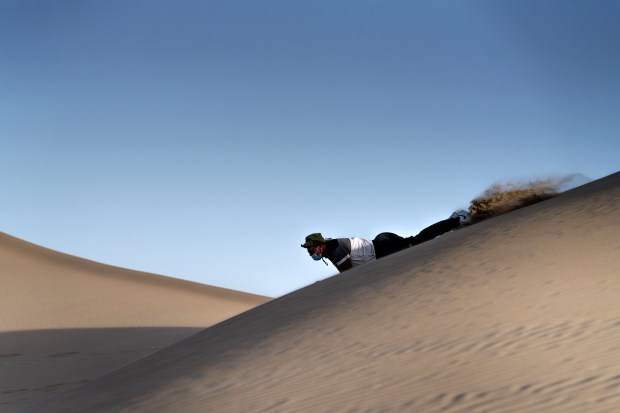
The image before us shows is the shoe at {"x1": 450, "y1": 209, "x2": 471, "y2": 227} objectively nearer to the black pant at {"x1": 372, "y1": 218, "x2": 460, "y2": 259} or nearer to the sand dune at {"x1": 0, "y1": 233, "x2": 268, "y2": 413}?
the black pant at {"x1": 372, "y1": 218, "x2": 460, "y2": 259}

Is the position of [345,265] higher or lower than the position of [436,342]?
higher

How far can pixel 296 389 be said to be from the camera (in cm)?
548

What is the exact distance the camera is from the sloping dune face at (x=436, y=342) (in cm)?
462

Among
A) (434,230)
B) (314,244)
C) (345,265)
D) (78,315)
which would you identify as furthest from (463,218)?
(78,315)

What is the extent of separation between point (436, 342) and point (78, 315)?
18.6 meters

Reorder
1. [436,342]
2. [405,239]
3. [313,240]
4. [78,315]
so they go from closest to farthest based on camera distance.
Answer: [436,342], [313,240], [405,239], [78,315]

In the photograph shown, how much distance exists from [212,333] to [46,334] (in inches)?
465

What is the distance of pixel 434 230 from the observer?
12.1 m

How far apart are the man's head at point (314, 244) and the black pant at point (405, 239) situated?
102cm

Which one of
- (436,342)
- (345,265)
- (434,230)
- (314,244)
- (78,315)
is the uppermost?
(78,315)

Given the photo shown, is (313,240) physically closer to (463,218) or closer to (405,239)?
(405,239)

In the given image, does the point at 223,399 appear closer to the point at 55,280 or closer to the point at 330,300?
the point at 330,300

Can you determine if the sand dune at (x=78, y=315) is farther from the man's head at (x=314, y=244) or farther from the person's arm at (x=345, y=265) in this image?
the person's arm at (x=345, y=265)

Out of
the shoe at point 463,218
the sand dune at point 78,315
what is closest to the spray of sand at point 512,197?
the shoe at point 463,218
